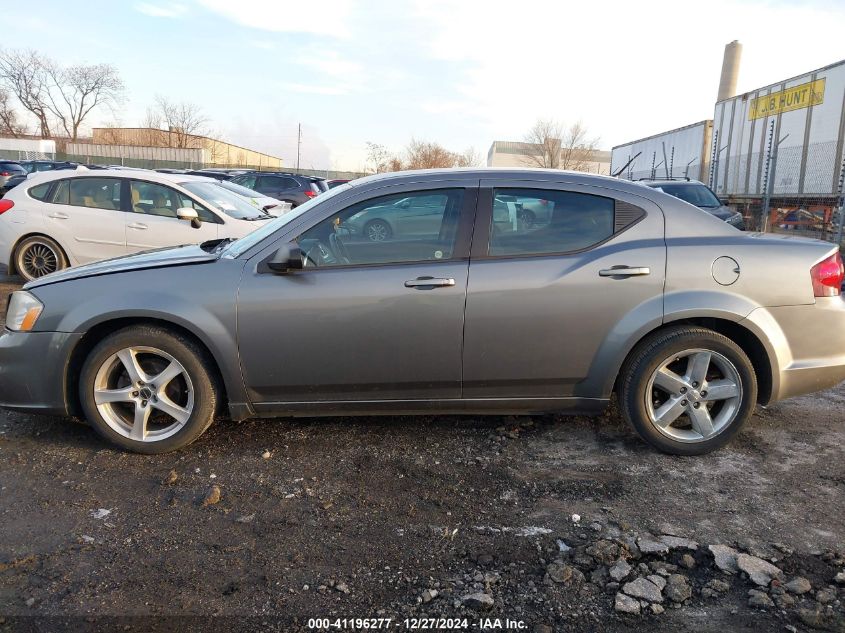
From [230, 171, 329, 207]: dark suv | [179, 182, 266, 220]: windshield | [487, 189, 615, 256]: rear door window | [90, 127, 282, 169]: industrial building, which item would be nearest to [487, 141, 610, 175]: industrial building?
[90, 127, 282, 169]: industrial building

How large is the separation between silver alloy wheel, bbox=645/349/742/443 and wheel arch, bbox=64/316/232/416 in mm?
2488

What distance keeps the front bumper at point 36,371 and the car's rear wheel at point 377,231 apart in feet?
5.71

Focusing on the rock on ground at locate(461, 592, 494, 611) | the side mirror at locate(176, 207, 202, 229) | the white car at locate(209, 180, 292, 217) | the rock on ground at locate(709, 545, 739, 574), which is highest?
the white car at locate(209, 180, 292, 217)

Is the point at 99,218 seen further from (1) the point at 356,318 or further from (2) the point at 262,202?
(1) the point at 356,318

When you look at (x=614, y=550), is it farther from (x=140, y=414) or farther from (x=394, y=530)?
(x=140, y=414)

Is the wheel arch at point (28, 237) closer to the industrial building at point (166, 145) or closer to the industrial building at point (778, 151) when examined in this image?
the industrial building at point (778, 151)

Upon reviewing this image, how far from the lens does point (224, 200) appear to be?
9.16m

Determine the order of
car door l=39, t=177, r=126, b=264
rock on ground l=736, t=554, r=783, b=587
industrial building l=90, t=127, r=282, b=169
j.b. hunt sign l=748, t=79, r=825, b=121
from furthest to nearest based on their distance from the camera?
1. industrial building l=90, t=127, r=282, b=169
2. j.b. hunt sign l=748, t=79, r=825, b=121
3. car door l=39, t=177, r=126, b=264
4. rock on ground l=736, t=554, r=783, b=587

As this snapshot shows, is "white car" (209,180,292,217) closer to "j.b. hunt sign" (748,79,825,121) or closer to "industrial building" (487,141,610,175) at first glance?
"j.b. hunt sign" (748,79,825,121)

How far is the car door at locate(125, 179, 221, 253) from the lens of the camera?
8445 mm

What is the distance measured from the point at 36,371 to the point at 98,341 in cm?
37

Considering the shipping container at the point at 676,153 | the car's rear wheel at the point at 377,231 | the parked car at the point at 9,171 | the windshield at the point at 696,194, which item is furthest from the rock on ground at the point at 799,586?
the parked car at the point at 9,171

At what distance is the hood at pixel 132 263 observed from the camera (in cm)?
385

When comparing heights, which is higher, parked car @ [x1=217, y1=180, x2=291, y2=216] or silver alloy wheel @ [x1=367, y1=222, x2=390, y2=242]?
parked car @ [x1=217, y1=180, x2=291, y2=216]
